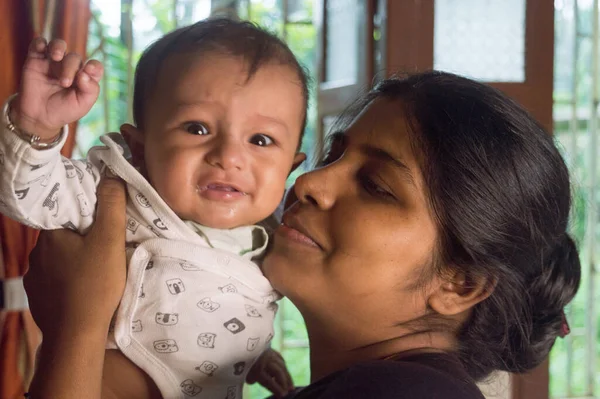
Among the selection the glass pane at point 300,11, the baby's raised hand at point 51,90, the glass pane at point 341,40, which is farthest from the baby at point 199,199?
the glass pane at point 300,11

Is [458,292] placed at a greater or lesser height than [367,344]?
greater

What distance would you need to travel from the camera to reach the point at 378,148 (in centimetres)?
120

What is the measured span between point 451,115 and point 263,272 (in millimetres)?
476

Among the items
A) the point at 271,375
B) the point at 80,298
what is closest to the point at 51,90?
the point at 80,298

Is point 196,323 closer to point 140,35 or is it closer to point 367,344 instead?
point 367,344

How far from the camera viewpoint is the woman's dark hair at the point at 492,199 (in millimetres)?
1156

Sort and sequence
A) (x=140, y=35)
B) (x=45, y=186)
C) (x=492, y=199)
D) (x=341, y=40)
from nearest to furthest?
(x=45, y=186), (x=492, y=199), (x=341, y=40), (x=140, y=35)

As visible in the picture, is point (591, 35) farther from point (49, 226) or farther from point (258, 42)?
point (49, 226)

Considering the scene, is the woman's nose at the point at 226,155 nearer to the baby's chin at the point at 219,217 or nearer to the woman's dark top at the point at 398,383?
the baby's chin at the point at 219,217

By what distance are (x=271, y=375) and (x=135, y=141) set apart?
682mm

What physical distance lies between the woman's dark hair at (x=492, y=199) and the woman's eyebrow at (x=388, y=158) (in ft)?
0.10

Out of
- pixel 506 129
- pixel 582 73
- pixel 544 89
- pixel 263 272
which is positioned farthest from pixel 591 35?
pixel 263 272

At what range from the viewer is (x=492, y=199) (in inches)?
45.7

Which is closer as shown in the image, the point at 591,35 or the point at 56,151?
the point at 56,151
